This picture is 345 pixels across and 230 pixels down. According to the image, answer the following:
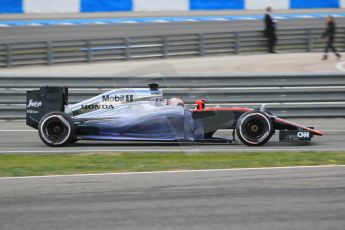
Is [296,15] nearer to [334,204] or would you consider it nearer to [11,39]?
[11,39]

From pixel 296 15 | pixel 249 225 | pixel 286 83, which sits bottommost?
pixel 249 225

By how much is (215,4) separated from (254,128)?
20.3 metres

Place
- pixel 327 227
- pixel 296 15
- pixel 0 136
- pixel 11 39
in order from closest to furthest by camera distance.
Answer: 1. pixel 327 227
2. pixel 0 136
3. pixel 11 39
4. pixel 296 15

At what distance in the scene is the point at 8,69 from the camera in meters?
22.4

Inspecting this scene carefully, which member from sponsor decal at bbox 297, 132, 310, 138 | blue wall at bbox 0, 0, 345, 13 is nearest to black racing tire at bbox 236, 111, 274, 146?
sponsor decal at bbox 297, 132, 310, 138

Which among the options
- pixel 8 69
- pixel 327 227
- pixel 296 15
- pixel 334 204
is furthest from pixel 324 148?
pixel 296 15

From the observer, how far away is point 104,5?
30.6 m

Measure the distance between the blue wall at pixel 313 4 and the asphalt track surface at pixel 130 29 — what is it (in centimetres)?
180

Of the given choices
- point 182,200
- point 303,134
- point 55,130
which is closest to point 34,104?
point 55,130

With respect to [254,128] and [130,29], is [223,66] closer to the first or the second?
[130,29]

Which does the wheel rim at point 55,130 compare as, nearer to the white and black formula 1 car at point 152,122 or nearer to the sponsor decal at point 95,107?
the white and black formula 1 car at point 152,122

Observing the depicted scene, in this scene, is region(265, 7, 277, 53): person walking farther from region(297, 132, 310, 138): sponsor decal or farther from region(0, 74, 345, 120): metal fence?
region(297, 132, 310, 138): sponsor decal

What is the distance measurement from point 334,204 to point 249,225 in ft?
3.78

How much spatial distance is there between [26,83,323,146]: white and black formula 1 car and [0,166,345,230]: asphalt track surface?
2635mm
